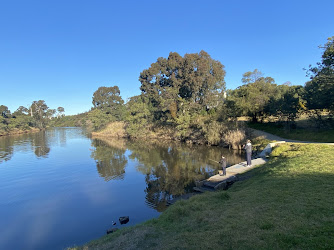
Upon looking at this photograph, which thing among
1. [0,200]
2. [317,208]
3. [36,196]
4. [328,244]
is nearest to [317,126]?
[317,208]

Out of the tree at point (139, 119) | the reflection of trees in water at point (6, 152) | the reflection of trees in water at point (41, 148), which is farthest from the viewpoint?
the tree at point (139, 119)

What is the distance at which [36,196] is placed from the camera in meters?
14.0

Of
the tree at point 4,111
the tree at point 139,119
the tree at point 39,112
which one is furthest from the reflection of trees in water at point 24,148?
the tree at point 39,112

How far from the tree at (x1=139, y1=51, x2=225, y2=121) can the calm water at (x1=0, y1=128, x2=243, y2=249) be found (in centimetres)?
1759

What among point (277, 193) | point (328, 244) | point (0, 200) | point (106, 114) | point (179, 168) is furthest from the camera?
point (106, 114)

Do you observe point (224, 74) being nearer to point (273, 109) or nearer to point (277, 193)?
point (273, 109)

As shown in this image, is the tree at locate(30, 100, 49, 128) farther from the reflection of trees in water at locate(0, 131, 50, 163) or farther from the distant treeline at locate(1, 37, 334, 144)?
the distant treeline at locate(1, 37, 334, 144)

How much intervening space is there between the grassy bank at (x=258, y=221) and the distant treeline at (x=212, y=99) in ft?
48.6

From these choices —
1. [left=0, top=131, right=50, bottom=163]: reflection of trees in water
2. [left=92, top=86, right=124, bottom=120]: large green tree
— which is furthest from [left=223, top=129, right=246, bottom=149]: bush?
[left=92, top=86, right=124, bottom=120]: large green tree

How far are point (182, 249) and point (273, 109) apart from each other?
1024 inches

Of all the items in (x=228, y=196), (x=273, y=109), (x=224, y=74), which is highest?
(x=224, y=74)

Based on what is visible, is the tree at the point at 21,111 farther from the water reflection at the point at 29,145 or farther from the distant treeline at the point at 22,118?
the water reflection at the point at 29,145

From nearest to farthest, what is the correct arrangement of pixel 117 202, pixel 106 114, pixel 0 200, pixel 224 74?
pixel 117 202 → pixel 0 200 → pixel 224 74 → pixel 106 114

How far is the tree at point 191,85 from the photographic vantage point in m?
38.6
